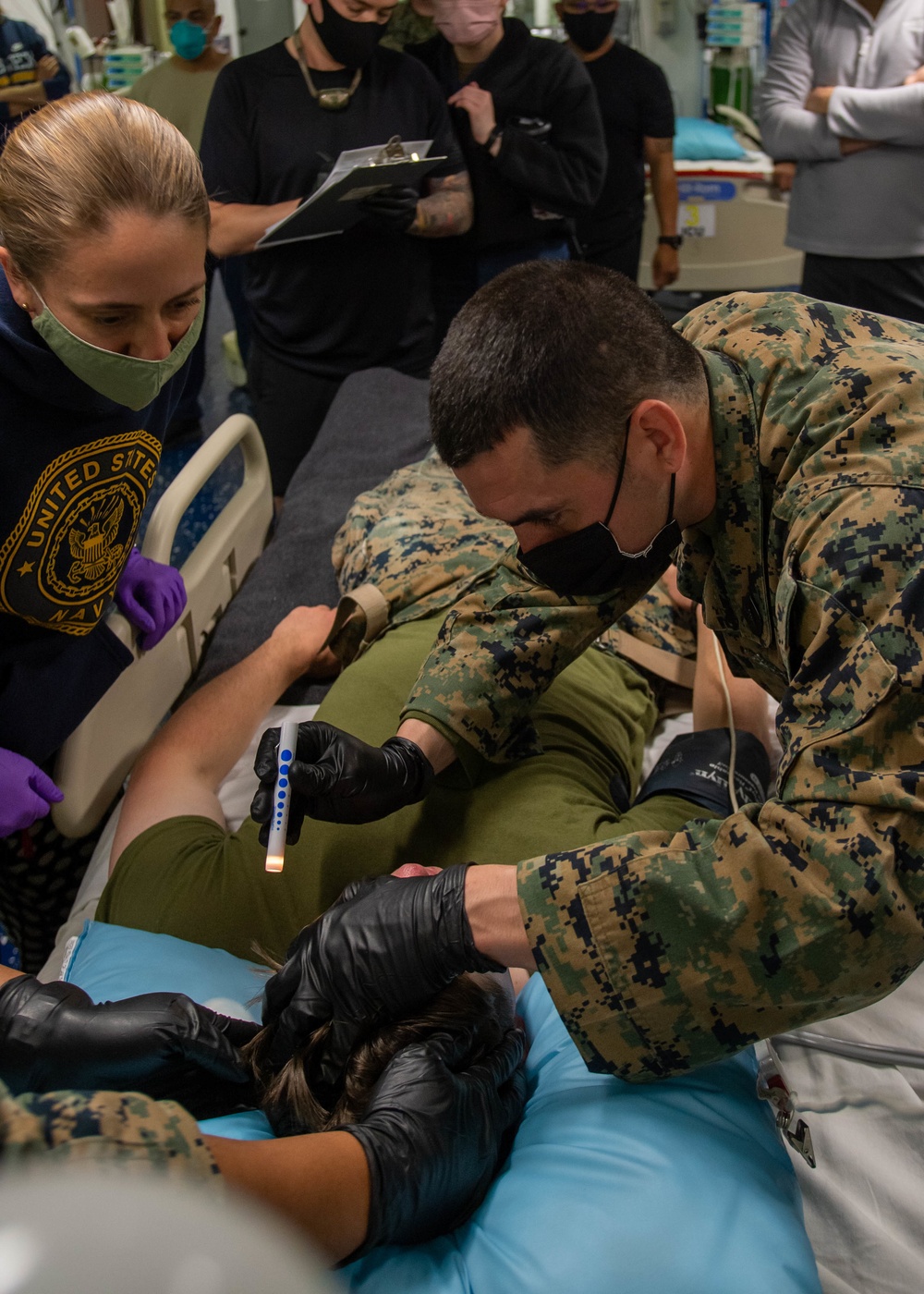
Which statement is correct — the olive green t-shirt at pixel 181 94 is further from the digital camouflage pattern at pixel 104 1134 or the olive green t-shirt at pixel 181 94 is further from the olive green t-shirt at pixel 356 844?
the digital camouflage pattern at pixel 104 1134

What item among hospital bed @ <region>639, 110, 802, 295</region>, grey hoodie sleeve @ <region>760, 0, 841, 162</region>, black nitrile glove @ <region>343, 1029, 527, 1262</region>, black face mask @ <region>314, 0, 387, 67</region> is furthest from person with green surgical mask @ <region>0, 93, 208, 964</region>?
hospital bed @ <region>639, 110, 802, 295</region>

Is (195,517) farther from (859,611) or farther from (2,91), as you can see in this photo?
(859,611)

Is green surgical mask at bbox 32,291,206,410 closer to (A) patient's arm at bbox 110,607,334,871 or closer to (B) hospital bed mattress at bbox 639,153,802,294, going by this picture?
(A) patient's arm at bbox 110,607,334,871

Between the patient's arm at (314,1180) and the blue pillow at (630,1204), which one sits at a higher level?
the patient's arm at (314,1180)

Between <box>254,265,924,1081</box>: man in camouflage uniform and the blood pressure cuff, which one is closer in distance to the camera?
<box>254,265,924,1081</box>: man in camouflage uniform

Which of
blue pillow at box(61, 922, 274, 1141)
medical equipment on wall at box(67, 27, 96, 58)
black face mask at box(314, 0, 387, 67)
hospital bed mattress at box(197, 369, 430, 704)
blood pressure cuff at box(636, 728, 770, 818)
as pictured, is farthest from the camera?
medical equipment on wall at box(67, 27, 96, 58)

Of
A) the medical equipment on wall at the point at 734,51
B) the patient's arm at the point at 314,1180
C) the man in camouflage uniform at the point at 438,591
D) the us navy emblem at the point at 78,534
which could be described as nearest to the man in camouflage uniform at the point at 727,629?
the patient's arm at the point at 314,1180

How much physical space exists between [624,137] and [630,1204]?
3.92 m

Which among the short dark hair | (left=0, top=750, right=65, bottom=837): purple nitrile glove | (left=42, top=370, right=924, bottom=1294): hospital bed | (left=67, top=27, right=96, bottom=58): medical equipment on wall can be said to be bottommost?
(left=42, top=370, right=924, bottom=1294): hospital bed

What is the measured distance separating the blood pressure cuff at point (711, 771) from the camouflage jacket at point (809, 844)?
1.66 feet

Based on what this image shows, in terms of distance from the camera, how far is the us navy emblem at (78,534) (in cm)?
155

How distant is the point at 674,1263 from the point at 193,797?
1073 mm

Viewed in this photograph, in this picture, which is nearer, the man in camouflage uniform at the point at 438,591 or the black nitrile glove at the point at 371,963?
the black nitrile glove at the point at 371,963

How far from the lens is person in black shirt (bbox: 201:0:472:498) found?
111 inches
